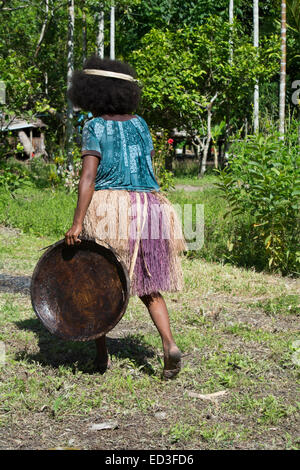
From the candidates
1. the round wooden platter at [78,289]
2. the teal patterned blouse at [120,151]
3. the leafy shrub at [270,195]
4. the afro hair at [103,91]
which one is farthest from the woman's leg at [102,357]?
the leafy shrub at [270,195]

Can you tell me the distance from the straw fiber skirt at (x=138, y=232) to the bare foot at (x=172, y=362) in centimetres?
38

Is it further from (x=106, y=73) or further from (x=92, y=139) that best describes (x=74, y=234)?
(x=106, y=73)

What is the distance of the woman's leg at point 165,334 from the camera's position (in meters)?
3.76

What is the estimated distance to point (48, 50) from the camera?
2234 centimetres

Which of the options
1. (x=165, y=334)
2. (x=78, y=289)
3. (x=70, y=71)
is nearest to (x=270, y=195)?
(x=165, y=334)

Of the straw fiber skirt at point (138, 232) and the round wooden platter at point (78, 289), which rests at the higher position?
the straw fiber skirt at point (138, 232)

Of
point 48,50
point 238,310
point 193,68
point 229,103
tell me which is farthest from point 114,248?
point 48,50

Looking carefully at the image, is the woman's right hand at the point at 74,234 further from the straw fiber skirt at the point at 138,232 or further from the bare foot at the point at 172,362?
the bare foot at the point at 172,362

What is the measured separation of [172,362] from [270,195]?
2980 mm

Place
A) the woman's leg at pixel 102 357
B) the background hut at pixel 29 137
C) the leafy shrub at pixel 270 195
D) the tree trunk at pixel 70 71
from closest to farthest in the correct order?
the woman's leg at pixel 102 357
the leafy shrub at pixel 270 195
the tree trunk at pixel 70 71
the background hut at pixel 29 137

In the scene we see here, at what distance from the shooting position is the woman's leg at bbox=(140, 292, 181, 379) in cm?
376

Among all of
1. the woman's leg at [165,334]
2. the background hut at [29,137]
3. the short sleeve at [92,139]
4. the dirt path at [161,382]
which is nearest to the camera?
the dirt path at [161,382]

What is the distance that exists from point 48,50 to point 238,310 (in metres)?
18.9

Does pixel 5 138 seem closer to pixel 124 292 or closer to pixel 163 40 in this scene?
pixel 124 292
